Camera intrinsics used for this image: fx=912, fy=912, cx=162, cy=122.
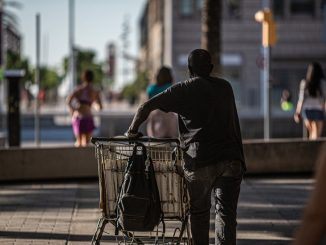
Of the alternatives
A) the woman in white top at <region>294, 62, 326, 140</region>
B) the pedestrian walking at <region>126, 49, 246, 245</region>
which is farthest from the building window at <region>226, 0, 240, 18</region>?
the pedestrian walking at <region>126, 49, 246, 245</region>

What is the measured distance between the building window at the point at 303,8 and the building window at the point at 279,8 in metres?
0.60

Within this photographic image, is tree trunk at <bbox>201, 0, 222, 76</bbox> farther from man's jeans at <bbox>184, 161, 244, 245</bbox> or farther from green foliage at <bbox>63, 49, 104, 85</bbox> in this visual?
green foliage at <bbox>63, 49, 104, 85</bbox>

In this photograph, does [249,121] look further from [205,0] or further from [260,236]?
[260,236]

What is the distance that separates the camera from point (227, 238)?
22.0 feet

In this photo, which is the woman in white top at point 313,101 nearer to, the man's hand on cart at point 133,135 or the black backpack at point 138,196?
the man's hand on cart at point 133,135

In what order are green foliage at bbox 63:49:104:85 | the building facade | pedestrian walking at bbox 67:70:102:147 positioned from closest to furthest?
pedestrian walking at bbox 67:70:102:147 → the building facade → green foliage at bbox 63:49:104:85

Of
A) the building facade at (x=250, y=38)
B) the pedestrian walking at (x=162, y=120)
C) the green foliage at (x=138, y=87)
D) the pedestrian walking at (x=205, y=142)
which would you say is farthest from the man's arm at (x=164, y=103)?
the green foliage at (x=138, y=87)

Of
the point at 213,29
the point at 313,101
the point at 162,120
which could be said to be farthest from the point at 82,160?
the point at 213,29

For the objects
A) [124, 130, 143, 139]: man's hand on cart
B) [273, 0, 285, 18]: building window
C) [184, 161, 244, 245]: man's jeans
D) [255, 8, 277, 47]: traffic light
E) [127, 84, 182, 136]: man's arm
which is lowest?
[184, 161, 244, 245]: man's jeans

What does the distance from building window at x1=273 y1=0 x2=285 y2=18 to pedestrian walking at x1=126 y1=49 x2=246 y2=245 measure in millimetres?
46448

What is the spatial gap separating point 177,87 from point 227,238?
46.0 inches

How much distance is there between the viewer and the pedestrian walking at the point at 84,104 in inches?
596

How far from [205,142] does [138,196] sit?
0.65 m

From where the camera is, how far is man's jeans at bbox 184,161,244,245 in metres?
6.57
